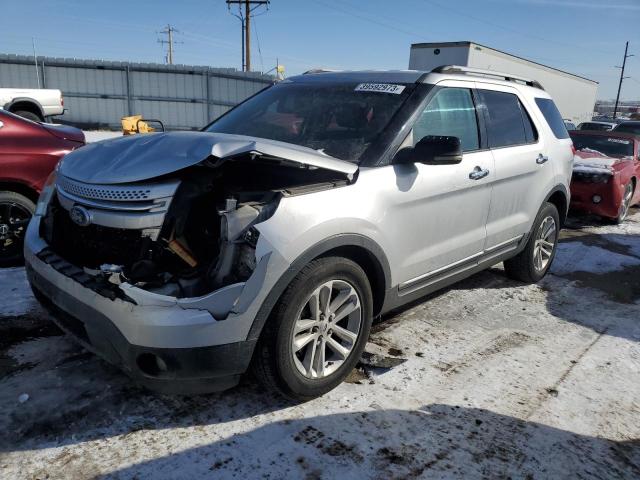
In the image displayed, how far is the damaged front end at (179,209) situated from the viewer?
8.11 ft

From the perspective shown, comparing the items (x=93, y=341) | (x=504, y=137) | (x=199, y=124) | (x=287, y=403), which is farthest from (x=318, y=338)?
(x=199, y=124)

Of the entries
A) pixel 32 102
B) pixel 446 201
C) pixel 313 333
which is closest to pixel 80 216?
pixel 313 333

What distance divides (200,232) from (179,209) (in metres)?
0.18

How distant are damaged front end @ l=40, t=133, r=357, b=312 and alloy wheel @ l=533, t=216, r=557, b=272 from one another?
2.92 metres

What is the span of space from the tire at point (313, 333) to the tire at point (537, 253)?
8.27 feet

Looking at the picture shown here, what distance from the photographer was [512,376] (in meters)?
3.40

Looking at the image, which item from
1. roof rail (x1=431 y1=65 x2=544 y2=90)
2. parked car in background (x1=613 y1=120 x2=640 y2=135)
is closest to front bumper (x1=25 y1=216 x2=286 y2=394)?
roof rail (x1=431 y1=65 x2=544 y2=90)

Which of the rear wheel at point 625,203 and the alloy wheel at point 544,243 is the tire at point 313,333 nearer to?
the alloy wheel at point 544,243

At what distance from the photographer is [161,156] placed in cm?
271

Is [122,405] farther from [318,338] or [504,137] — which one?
[504,137]

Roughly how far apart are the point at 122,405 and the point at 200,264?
3.03ft

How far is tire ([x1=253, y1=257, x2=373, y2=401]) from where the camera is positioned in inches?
104

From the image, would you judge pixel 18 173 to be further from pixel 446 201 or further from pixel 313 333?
pixel 446 201

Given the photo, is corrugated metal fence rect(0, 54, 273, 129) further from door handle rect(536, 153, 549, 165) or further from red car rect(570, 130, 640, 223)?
door handle rect(536, 153, 549, 165)
